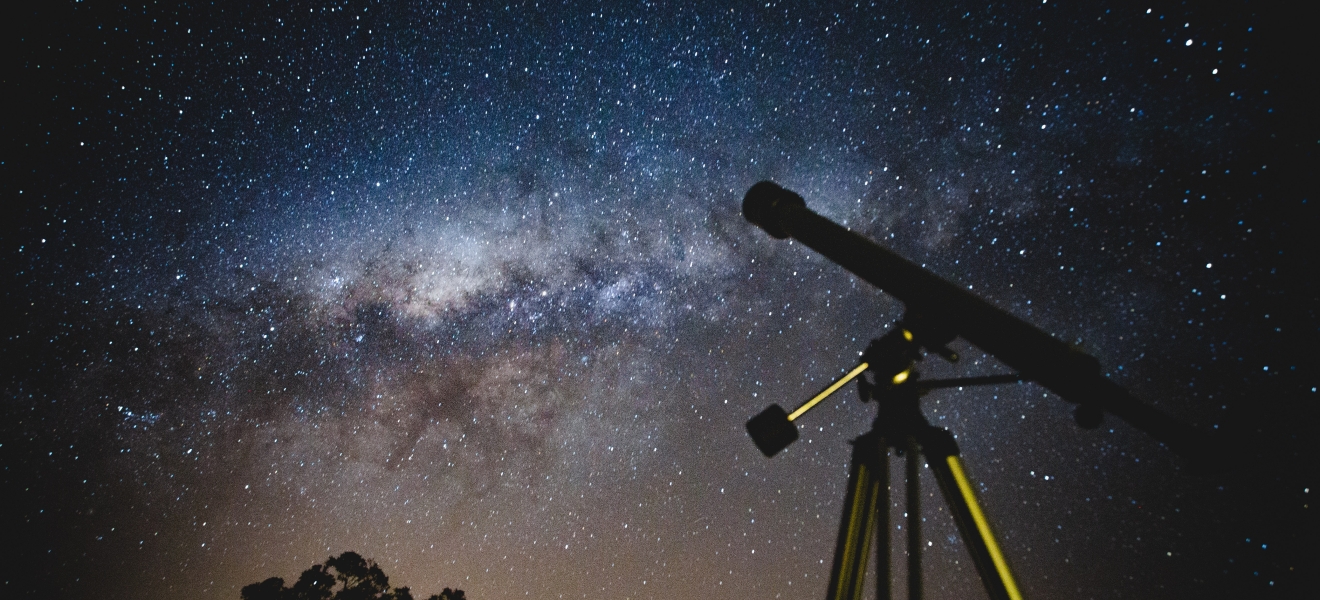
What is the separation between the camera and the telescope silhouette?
1.21 metres

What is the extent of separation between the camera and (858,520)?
144 cm

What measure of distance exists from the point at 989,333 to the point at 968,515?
52cm

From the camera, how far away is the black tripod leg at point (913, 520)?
4.02ft

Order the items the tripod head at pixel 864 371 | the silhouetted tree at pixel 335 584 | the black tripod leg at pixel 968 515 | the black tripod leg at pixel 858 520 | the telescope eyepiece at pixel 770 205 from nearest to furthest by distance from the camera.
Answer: the black tripod leg at pixel 968 515 → the black tripod leg at pixel 858 520 → the tripod head at pixel 864 371 → the telescope eyepiece at pixel 770 205 → the silhouetted tree at pixel 335 584

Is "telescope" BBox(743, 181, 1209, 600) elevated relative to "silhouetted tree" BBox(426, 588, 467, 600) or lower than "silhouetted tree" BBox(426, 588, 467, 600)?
lower

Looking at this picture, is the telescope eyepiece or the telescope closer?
the telescope

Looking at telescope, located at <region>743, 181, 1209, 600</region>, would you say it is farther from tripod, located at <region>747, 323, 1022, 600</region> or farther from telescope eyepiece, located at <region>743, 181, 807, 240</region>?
telescope eyepiece, located at <region>743, 181, 807, 240</region>

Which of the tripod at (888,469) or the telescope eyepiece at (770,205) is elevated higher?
the telescope eyepiece at (770,205)

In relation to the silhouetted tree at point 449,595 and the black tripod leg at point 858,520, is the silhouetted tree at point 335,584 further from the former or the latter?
the black tripod leg at point 858,520

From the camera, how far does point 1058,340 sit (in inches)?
53.1

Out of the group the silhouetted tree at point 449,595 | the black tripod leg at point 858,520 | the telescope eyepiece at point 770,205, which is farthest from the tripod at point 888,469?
the silhouetted tree at point 449,595

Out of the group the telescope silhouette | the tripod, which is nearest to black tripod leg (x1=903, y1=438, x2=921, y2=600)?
the tripod

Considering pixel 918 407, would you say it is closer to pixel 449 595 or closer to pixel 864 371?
pixel 864 371

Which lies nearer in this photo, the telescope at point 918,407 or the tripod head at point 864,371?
the telescope at point 918,407
